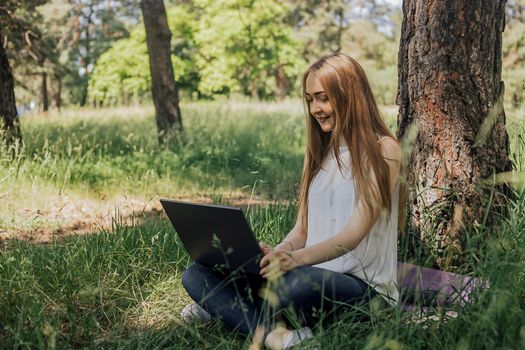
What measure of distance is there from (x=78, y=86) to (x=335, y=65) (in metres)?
38.9

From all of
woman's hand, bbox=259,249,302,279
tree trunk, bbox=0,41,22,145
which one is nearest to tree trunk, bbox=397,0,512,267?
woman's hand, bbox=259,249,302,279

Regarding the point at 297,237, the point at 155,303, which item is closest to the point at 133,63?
the point at 155,303

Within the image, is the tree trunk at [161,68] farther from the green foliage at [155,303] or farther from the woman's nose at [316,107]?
the woman's nose at [316,107]

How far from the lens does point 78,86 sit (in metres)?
39.8

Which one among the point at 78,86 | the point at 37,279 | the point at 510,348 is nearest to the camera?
the point at 510,348

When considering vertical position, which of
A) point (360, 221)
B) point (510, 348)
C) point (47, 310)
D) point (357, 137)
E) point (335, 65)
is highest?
point (335, 65)

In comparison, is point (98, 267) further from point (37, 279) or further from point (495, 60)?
point (495, 60)

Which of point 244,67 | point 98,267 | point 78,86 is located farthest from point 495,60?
point 78,86

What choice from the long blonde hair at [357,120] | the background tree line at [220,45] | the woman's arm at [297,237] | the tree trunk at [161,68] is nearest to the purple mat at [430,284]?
the long blonde hair at [357,120]

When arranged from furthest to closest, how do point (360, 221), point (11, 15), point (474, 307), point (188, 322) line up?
point (11, 15), point (188, 322), point (360, 221), point (474, 307)

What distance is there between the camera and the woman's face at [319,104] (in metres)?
2.83

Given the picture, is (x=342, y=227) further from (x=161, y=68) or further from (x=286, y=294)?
(x=161, y=68)

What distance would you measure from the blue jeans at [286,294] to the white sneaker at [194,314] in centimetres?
10

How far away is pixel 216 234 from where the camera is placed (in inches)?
105
